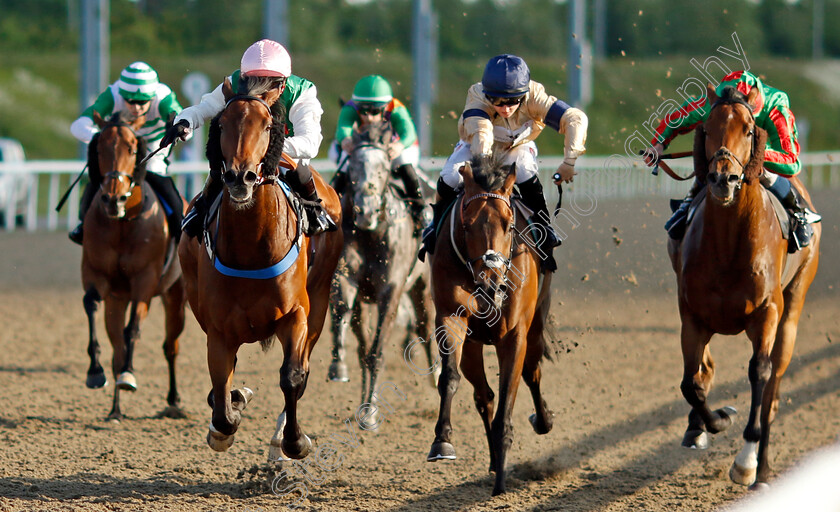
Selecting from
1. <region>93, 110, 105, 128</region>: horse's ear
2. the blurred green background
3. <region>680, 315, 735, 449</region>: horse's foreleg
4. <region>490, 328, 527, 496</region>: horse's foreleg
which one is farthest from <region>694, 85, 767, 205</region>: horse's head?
the blurred green background

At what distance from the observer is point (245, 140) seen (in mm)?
4375

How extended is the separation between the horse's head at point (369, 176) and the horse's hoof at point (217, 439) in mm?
2291

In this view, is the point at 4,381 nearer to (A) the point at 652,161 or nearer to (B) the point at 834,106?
(A) the point at 652,161

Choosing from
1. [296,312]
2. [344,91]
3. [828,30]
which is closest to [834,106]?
[828,30]

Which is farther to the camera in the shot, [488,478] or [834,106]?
[834,106]

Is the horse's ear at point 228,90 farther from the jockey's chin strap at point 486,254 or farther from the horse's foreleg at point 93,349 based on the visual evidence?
the horse's foreleg at point 93,349

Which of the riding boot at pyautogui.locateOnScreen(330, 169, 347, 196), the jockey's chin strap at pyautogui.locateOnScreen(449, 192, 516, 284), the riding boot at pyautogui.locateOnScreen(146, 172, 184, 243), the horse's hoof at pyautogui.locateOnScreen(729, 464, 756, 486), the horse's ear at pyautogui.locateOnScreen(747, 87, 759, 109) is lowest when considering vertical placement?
the horse's hoof at pyautogui.locateOnScreen(729, 464, 756, 486)

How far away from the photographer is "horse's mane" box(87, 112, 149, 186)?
6.74m

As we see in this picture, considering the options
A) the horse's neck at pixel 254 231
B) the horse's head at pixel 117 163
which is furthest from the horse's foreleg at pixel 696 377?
the horse's head at pixel 117 163

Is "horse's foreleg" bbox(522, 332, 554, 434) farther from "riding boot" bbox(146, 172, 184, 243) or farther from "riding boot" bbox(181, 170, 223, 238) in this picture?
"riding boot" bbox(146, 172, 184, 243)

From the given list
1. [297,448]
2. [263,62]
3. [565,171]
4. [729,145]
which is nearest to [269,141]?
[263,62]

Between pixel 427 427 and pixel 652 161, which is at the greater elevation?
pixel 652 161

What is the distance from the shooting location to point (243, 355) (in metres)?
9.16

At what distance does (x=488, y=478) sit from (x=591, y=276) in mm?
8224
